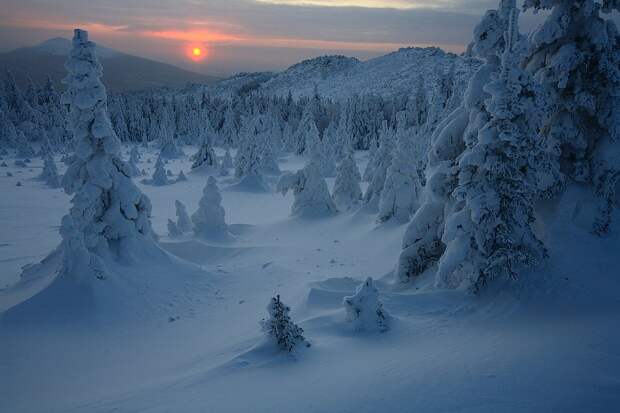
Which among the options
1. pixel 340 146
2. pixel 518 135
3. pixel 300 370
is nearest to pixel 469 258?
pixel 518 135

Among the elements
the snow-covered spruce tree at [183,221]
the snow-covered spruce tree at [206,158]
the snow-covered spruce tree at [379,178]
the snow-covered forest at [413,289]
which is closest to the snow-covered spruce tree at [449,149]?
the snow-covered forest at [413,289]

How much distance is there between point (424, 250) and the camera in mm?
12031

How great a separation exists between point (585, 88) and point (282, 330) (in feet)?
32.8

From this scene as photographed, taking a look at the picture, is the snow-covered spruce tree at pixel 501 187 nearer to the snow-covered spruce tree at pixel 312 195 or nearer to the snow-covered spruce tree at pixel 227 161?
the snow-covered spruce tree at pixel 312 195

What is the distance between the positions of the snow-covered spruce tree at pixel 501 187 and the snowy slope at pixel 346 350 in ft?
2.49

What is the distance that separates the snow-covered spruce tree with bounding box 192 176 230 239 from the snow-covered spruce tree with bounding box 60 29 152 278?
6739 mm

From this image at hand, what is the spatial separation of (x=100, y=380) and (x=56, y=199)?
31.3m

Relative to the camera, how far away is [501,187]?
30.6 feet

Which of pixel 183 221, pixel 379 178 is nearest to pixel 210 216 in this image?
pixel 183 221

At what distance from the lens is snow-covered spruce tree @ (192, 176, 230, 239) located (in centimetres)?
2267

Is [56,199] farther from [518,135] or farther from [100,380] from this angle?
[518,135]

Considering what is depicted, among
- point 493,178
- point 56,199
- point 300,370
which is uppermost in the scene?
point 493,178

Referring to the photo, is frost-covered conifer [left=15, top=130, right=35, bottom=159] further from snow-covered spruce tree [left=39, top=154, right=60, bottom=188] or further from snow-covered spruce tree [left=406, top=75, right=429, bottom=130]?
snow-covered spruce tree [left=406, top=75, right=429, bottom=130]

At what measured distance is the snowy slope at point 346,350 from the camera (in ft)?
18.7
